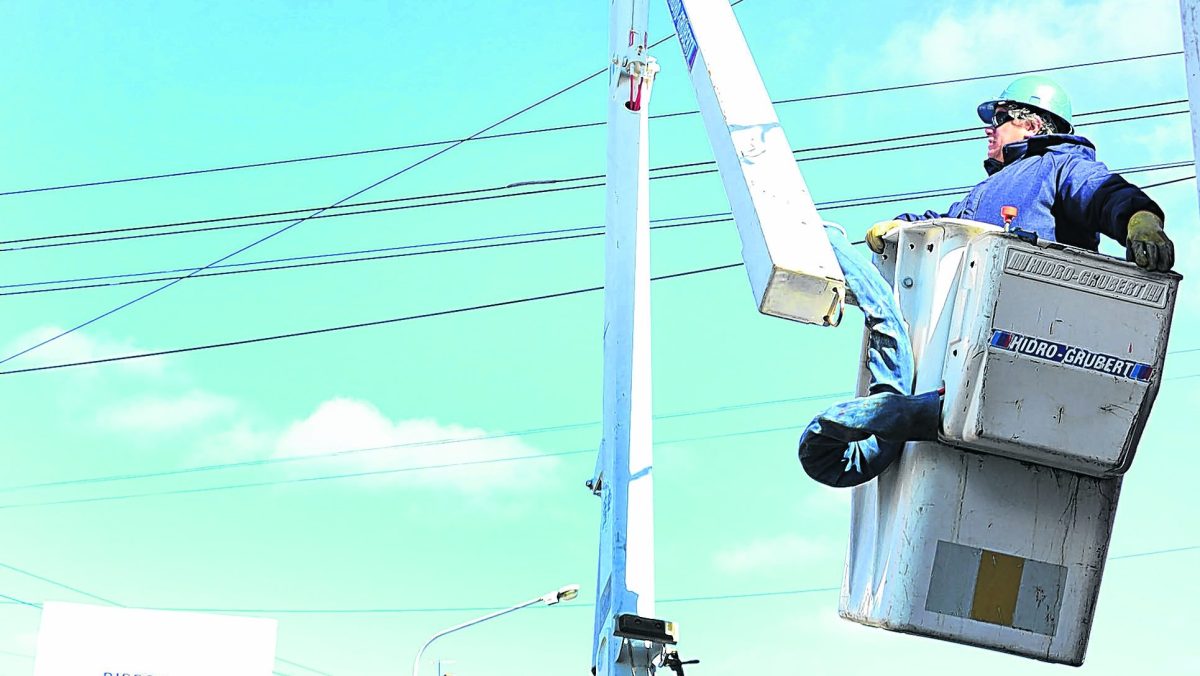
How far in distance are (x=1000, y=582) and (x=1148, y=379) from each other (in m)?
0.78

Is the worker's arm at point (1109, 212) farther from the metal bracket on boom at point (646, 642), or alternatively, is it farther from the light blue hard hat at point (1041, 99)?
the metal bracket on boom at point (646, 642)

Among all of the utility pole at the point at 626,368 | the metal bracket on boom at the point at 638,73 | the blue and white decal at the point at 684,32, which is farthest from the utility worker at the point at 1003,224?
the metal bracket on boom at the point at 638,73

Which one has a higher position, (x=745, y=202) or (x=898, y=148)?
(x=898, y=148)

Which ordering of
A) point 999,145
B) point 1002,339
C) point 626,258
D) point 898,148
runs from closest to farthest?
point 1002,339 < point 999,145 < point 626,258 < point 898,148

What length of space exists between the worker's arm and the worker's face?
313 mm

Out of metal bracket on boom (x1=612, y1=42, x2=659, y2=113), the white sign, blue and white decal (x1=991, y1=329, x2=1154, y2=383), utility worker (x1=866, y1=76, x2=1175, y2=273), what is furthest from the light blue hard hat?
the white sign

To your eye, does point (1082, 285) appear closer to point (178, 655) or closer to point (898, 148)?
point (898, 148)

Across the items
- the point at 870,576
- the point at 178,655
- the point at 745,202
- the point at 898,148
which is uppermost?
the point at 898,148

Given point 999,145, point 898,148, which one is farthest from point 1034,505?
point 898,148

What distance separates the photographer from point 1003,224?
4.66 meters

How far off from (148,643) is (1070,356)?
12024 millimetres

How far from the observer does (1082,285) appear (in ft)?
13.8

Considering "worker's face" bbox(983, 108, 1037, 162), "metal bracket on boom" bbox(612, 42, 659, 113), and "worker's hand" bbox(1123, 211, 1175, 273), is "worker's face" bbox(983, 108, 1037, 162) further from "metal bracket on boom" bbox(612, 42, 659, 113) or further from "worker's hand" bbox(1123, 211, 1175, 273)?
"metal bracket on boom" bbox(612, 42, 659, 113)

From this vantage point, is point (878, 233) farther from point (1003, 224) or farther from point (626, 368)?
point (626, 368)
